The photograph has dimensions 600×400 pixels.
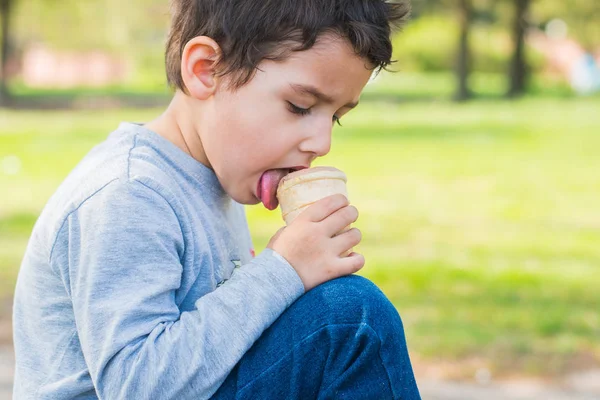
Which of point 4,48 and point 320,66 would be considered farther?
point 4,48

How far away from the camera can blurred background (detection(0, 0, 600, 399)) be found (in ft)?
11.8

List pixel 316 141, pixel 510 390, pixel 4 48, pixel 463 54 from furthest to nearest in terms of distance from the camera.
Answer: pixel 4 48 → pixel 463 54 → pixel 510 390 → pixel 316 141

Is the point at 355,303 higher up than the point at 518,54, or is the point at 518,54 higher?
the point at 355,303

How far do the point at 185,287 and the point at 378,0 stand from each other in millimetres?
760

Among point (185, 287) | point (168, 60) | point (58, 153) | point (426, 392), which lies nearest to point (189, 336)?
point (185, 287)

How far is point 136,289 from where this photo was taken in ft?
5.80

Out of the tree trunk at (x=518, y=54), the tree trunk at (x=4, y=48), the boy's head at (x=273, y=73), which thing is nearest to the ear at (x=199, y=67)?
the boy's head at (x=273, y=73)

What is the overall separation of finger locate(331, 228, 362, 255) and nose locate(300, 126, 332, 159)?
0.19 m

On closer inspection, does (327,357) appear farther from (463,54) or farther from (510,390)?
(463,54)

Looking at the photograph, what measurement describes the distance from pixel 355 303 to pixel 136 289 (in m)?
0.43

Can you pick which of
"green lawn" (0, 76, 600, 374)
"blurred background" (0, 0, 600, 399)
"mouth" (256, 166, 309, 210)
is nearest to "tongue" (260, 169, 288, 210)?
"mouth" (256, 166, 309, 210)

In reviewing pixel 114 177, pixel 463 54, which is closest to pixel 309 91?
pixel 114 177

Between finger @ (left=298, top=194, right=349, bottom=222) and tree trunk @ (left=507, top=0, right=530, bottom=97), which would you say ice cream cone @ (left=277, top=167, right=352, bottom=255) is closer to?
finger @ (left=298, top=194, right=349, bottom=222)

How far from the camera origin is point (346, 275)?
1913mm
